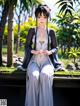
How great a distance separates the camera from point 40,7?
420cm

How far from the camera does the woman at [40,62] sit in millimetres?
3885

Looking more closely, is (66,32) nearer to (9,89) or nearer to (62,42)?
(62,42)

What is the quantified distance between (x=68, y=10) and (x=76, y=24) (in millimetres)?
15085

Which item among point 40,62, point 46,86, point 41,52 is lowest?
point 46,86

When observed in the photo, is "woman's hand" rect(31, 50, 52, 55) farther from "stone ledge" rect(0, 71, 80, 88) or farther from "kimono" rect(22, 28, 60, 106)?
"stone ledge" rect(0, 71, 80, 88)

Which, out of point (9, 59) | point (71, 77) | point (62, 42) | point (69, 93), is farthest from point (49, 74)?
point (62, 42)

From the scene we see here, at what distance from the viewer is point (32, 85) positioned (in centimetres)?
390

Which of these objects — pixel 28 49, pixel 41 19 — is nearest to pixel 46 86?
pixel 28 49

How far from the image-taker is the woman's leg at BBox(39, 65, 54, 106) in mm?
3863

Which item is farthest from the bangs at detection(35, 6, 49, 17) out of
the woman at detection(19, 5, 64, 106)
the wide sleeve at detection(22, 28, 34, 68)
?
the wide sleeve at detection(22, 28, 34, 68)

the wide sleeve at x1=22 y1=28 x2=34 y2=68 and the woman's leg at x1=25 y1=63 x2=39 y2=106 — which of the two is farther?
the wide sleeve at x1=22 y1=28 x2=34 y2=68

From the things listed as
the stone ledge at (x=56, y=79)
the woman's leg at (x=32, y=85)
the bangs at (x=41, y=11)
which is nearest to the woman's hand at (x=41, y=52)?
the woman's leg at (x=32, y=85)

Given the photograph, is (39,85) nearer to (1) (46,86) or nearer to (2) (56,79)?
(1) (46,86)

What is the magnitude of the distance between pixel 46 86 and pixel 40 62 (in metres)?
0.33
